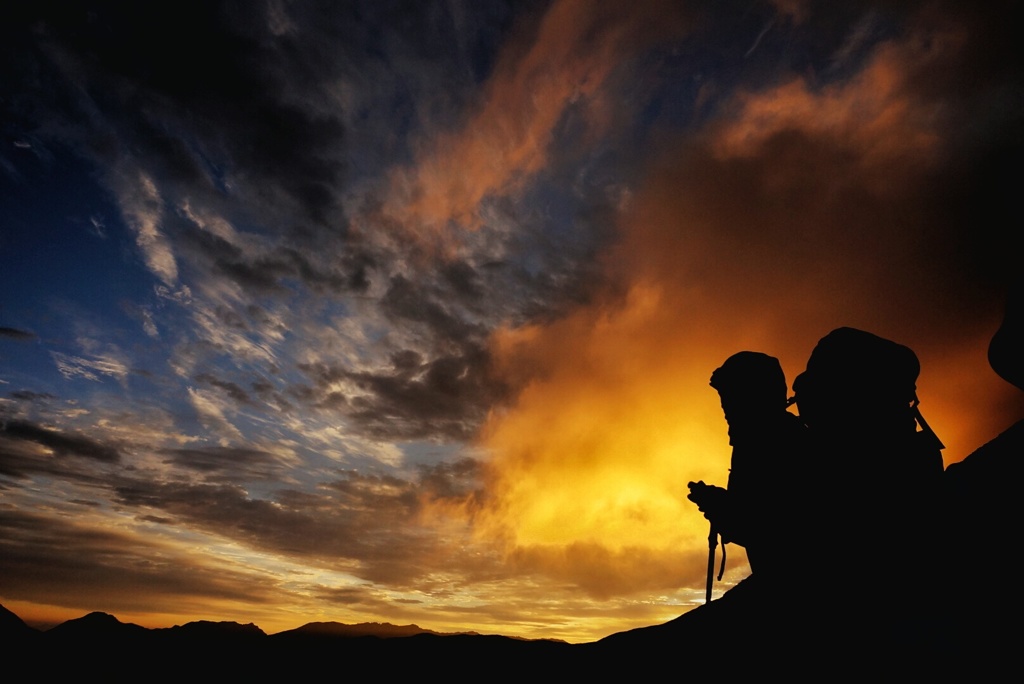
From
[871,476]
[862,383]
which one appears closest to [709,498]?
[871,476]

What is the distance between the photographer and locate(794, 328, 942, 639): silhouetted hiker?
9.91 m

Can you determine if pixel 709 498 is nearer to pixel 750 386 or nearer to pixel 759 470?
pixel 759 470

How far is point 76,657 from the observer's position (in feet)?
447

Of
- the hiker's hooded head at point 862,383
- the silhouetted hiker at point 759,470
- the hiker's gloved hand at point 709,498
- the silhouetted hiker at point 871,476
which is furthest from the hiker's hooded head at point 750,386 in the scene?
the hiker's gloved hand at point 709,498

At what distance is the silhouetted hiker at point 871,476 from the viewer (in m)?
9.91

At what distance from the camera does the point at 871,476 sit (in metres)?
11.8

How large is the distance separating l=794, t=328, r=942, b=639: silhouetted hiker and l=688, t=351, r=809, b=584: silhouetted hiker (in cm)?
104

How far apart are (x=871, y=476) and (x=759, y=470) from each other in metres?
4.00

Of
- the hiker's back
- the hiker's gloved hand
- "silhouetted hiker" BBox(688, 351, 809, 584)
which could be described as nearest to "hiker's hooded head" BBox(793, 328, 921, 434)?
the hiker's back

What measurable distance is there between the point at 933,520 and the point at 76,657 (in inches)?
8058

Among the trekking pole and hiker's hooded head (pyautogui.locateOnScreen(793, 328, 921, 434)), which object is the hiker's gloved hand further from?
hiker's hooded head (pyautogui.locateOnScreen(793, 328, 921, 434))

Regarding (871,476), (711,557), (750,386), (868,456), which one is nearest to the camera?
(871,476)

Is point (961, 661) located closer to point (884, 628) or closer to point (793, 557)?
point (884, 628)

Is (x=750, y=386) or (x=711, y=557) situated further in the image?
(x=750, y=386)
